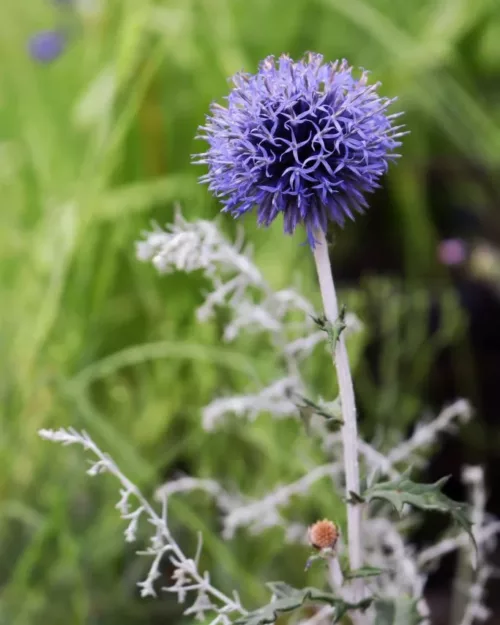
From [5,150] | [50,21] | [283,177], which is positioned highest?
[50,21]

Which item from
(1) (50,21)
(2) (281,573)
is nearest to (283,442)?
(2) (281,573)

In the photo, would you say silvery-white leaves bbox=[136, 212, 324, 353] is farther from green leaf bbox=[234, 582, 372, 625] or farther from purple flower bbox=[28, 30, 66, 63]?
purple flower bbox=[28, 30, 66, 63]

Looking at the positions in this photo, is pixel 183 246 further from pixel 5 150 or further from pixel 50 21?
pixel 50 21

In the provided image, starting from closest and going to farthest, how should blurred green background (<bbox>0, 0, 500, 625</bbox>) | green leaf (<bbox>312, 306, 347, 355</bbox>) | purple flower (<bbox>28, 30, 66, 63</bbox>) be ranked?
green leaf (<bbox>312, 306, 347, 355</bbox>), blurred green background (<bbox>0, 0, 500, 625</bbox>), purple flower (<bbox>28, 30, 66, 63</bbox>)

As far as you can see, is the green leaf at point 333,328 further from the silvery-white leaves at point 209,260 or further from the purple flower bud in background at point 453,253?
the purple flower bud in background at point 453,253

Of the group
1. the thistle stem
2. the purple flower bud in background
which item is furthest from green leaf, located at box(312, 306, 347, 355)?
the purple flower bud in background

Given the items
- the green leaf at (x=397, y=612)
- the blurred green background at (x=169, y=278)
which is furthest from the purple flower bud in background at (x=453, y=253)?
the green leaf at (x=397, y=612)
